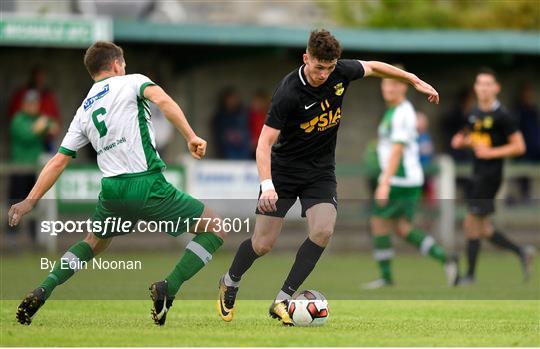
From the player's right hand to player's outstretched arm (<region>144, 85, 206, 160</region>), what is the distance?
559 mm

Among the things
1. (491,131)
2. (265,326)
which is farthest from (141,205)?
(491,131)

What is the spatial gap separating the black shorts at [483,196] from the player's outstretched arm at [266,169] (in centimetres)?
592

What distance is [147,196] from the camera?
9.09 meters

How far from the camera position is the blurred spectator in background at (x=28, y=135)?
62.2ft

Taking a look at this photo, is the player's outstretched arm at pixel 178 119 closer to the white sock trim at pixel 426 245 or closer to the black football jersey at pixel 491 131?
the white sock trim at pixel 426 245

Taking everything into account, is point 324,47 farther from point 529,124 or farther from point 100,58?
point 529,124

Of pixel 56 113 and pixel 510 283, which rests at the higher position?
pixel 56 113

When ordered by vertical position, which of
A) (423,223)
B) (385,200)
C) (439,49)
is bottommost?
(423,223)

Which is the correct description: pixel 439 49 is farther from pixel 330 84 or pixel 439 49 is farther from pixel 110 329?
pixel 110 329

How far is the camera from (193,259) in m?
9.18

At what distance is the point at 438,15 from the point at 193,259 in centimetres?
1990

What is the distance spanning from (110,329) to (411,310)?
Result: 3.14 m

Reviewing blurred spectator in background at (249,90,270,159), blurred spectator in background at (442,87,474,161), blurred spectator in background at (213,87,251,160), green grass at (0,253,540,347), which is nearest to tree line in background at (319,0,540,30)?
blurred spectator in background at (442,87,474,161)

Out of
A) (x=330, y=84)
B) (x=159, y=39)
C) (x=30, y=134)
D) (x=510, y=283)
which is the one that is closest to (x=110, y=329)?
(x=330, y=84)
